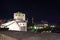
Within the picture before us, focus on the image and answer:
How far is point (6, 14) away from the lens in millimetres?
950

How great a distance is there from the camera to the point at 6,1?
0.95m

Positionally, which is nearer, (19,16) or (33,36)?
(33,36)

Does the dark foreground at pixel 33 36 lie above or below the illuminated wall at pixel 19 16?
below

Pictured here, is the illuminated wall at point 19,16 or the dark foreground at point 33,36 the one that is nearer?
the dark foreground at point 33,36

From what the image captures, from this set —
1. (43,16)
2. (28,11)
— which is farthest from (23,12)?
(43,16)

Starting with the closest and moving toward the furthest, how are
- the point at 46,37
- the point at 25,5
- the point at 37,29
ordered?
1. the point at 46,37
2. the point at 37,29
3. the point at 25,5

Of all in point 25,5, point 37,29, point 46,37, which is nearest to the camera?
point 46,37

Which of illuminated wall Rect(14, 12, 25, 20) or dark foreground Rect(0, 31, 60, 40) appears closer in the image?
dark foreground Rect(0, 31, 60, 40)

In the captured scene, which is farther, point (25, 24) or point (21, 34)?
point (25, 24)

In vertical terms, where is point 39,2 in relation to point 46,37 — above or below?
above

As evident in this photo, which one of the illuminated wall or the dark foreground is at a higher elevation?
the illuminated wall

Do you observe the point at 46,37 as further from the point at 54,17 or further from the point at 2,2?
the point at 2,2

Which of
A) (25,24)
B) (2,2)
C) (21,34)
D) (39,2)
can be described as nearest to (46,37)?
(21,34)

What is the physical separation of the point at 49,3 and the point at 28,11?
0.52ft
